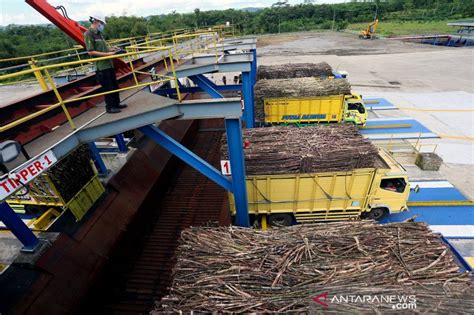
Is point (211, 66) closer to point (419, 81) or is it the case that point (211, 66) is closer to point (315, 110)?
point (315, 110)

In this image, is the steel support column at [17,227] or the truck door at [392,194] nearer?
the steel support column at [17,227]

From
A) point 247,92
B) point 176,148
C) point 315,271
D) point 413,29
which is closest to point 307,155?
point 315,271

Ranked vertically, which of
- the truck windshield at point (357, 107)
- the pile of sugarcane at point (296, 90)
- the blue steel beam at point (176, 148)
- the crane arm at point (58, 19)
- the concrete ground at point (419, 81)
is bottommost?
the concrete ground at point (419, 81)

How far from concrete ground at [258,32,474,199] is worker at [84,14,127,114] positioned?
40.2ft

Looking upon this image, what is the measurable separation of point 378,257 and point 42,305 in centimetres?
649

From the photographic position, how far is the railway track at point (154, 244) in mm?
5891

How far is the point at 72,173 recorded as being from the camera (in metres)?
6.71

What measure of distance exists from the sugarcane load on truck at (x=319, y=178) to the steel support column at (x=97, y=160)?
13.1 ft

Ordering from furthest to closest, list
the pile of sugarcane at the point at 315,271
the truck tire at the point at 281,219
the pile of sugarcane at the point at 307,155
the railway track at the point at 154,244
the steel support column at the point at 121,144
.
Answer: the steel support column at the point at 121,144 < the truck tire at the point at 281,219 < the pile of sugarcane at the point at 307,155 < the railway track at the point at 154,244 < the pile of sugarcane at the point at 315,271

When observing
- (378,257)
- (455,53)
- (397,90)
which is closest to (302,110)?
(378,257)

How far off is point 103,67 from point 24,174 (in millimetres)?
2536

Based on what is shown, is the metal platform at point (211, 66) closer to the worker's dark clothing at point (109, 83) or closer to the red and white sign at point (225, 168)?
the worker's dark clothing at point (109, 83)

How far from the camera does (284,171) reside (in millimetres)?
7387

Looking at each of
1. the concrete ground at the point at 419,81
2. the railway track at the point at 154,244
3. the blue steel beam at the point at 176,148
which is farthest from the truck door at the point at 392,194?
the blue steel beam at the point at 176,148
